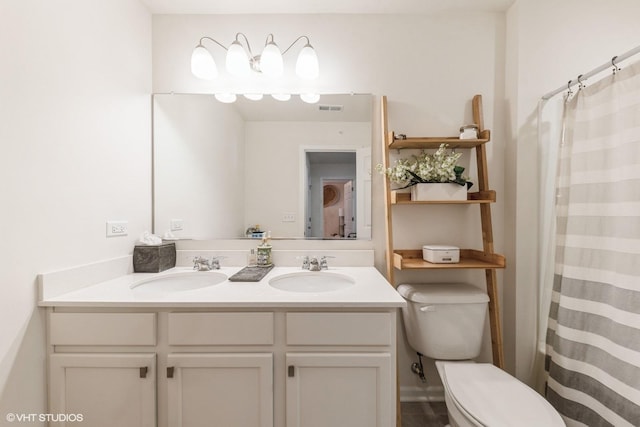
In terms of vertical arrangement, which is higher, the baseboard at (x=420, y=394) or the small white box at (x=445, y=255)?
the small white box at (x=445, y=255)

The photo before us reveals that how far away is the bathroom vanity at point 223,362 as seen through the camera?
105 centimetres

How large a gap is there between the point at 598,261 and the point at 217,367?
5.46 feet

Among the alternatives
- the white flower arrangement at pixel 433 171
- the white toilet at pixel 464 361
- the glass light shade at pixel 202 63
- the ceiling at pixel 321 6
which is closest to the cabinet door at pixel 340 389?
the white toilet at pixel 464 361

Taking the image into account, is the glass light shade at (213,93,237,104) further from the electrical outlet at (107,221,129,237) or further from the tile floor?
the tile floor

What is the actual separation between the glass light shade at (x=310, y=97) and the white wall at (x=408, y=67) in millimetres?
64

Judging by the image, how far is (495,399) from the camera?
42.7 inches

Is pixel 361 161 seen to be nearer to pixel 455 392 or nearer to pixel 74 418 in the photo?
pixel 455 392

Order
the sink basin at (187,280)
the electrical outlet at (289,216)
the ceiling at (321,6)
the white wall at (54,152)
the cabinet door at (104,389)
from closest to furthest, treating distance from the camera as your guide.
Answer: the white wall at (54,152) < the cabinet door at (104,389) < the sink basin at (187,280) < the ceiling at (321,6) < the electrical outlet at (289,216)

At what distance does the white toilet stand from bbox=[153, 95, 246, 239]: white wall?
3.85ft

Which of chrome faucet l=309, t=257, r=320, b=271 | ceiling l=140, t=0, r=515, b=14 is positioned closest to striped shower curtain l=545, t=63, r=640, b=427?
ceiling l=140, t=0, r=515, b=14

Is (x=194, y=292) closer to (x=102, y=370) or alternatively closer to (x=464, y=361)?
(x=102, y=370)

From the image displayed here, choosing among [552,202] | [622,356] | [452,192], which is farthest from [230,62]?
[622,356]

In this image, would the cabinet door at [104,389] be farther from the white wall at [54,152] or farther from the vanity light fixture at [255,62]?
the vanity light fixture at [255,62]

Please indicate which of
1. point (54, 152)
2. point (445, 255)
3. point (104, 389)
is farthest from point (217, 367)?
point (445, 255)
